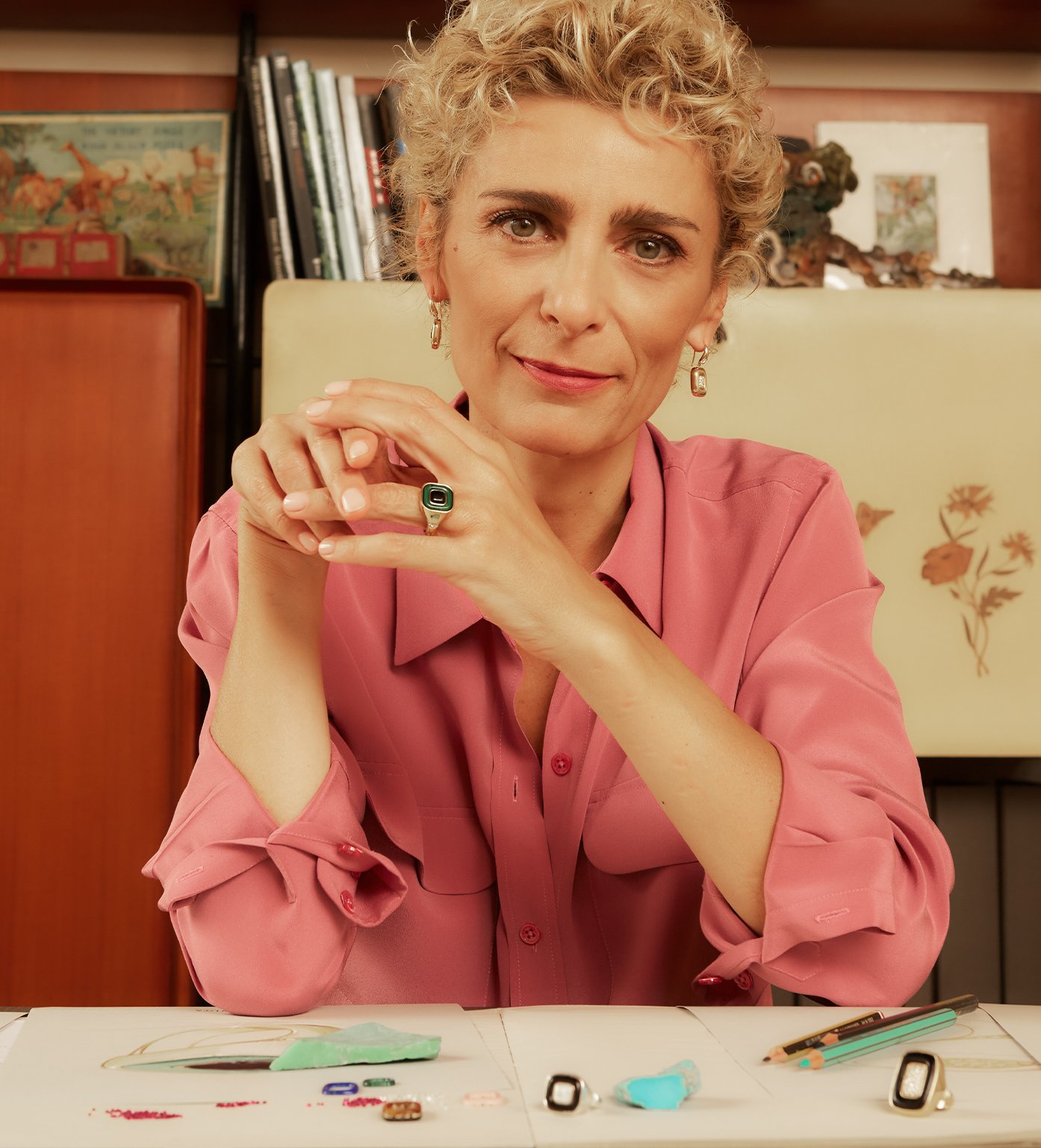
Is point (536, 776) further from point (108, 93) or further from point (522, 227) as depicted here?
point (108, 93)

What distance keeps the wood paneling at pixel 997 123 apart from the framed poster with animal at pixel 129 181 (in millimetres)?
904

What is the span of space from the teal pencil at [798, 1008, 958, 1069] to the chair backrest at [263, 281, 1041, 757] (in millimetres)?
1078

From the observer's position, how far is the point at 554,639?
2.83 ft

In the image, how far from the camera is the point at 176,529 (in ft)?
5.25

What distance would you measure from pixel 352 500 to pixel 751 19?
4.52 ft

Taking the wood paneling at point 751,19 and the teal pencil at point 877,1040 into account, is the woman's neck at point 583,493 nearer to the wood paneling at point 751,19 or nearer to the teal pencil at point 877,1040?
the teal pencil at point 877,1040

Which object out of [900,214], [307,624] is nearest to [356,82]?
[900,214]

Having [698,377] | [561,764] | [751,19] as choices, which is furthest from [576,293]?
[751,19]

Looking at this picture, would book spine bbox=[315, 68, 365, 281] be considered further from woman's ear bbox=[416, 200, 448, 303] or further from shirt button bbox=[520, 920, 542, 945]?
shirt button bbox=[520, 920, 542, 945]

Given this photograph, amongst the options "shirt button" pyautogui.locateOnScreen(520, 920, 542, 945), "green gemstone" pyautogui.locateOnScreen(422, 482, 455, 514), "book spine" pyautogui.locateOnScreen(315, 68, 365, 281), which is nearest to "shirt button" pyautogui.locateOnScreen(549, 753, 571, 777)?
"shirt button" pyautogui.locateOnScreen(520, 920, 542, 945)

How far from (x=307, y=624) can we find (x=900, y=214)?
1307 millimetres

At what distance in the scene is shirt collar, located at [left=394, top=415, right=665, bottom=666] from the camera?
1.14 meters

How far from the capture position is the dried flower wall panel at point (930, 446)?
175cm

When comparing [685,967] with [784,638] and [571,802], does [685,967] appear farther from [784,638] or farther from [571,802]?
[784,638]
